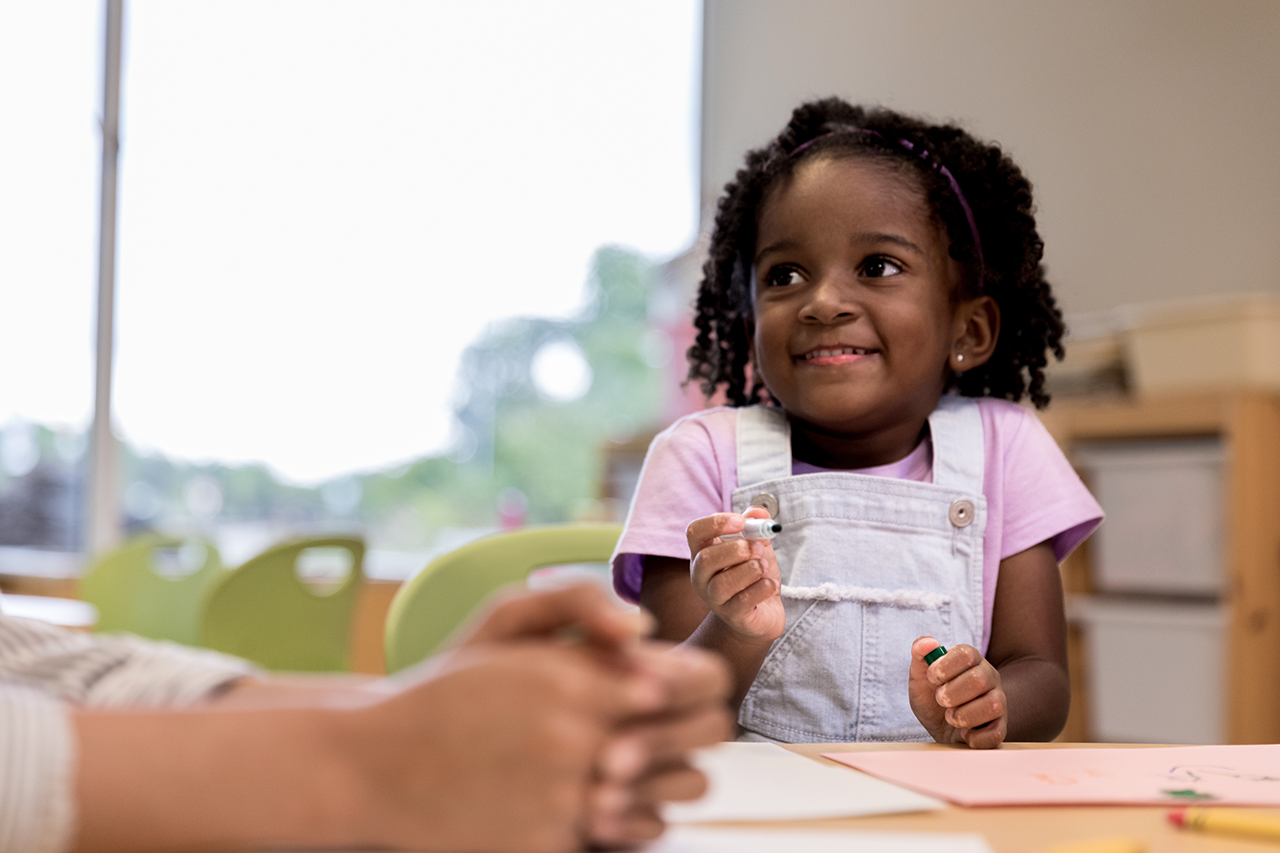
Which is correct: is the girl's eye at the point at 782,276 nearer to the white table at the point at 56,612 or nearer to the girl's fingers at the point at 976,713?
the girl's fingers at the point at 976,713

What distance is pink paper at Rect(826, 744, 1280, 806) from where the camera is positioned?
50 cm

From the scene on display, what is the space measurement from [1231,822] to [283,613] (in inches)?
63.4

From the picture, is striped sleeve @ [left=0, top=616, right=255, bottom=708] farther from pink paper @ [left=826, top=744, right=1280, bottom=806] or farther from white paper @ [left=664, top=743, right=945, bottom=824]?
pink paper @ [left=826, top=744, right=1280, bottom=806]

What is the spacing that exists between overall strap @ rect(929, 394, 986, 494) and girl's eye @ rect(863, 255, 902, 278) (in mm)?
134

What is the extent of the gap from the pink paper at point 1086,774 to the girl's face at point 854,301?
38 centimetres

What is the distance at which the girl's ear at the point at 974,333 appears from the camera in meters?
1.02

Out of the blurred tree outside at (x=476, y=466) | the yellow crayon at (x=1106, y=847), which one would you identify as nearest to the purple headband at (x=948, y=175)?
the yellow crayon at (x=1106, y=847)

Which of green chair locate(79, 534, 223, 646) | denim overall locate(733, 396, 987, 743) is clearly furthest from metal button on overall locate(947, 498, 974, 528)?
green chair locate(79, 534, 223, 646)

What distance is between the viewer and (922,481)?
96cm

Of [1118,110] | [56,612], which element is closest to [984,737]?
[56,612]

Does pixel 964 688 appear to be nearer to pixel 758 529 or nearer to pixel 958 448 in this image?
pixel 758 529

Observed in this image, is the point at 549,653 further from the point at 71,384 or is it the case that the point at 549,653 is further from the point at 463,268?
the point at 71,384

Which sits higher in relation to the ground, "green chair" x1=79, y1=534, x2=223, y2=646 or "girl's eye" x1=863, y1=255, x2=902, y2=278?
"girl's eye" x1=863, y1=255, x2=902, y2=278

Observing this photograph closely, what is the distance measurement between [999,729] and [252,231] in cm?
289
